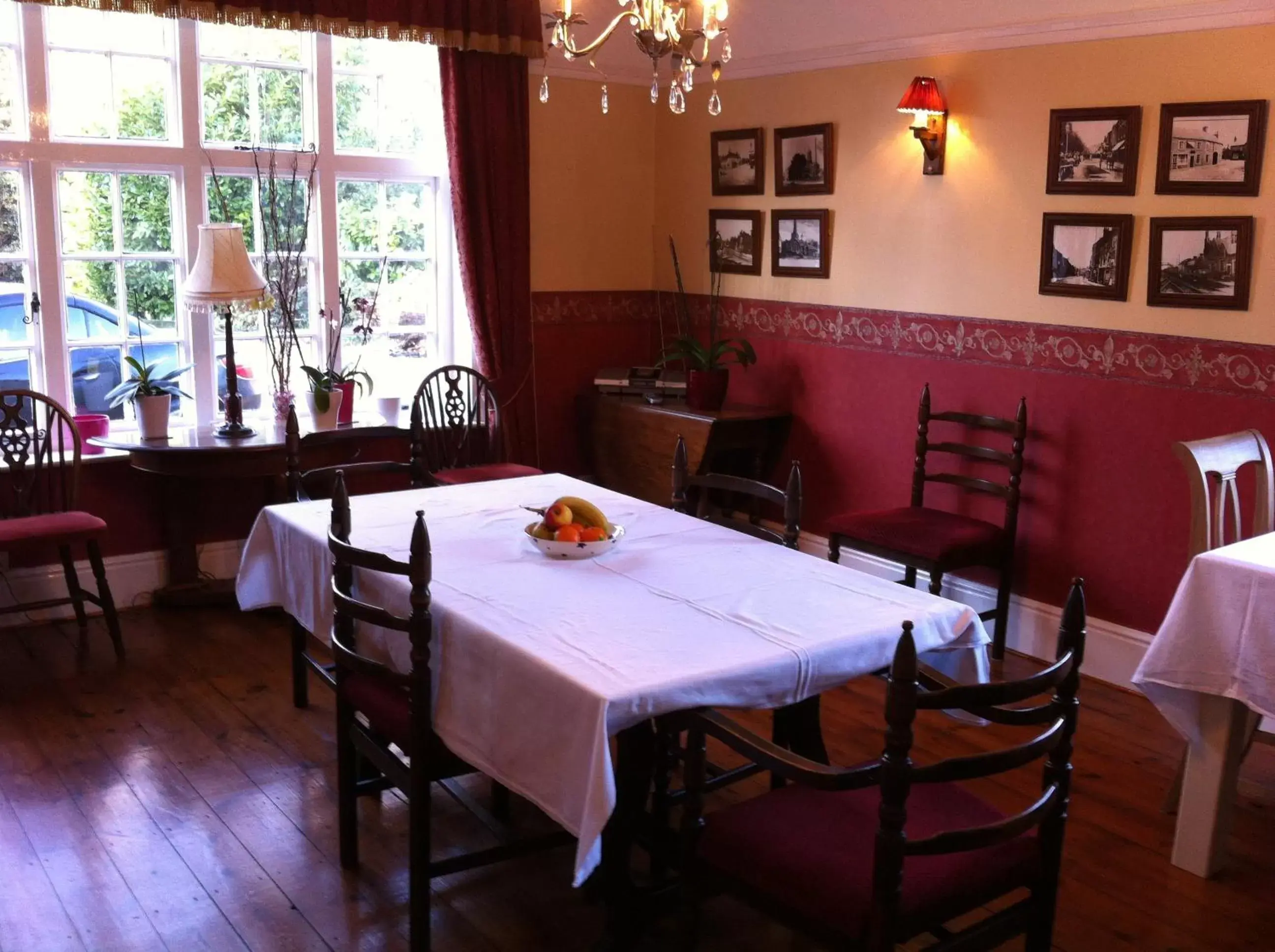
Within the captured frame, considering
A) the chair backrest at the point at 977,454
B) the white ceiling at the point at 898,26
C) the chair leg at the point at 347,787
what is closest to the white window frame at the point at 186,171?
the white ceiling at the point at 898,26

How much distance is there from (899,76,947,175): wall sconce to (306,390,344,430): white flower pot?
2.40 m

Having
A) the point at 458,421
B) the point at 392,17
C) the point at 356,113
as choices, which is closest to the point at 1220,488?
the point at 458,421

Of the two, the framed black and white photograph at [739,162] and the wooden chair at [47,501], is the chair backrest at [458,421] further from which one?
the framed black and white photograph at [739,162]

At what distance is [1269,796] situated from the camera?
3.26 m

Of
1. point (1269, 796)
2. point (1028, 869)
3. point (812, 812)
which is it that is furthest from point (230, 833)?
point (1269, 796)

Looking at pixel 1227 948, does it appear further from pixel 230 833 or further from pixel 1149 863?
pixel 230 833

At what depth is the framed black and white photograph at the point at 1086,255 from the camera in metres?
3.90

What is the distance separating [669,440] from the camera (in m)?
5.06

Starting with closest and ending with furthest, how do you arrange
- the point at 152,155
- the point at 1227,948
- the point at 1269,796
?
the point at 1227,948 < the point at 1269,796 < the point at 152,155

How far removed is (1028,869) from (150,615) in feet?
11.6

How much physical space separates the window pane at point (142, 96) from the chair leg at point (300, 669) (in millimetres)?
2102

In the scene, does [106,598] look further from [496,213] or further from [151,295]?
[496,213]

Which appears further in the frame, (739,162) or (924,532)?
(739,162)

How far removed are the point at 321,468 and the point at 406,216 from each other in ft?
4.72
